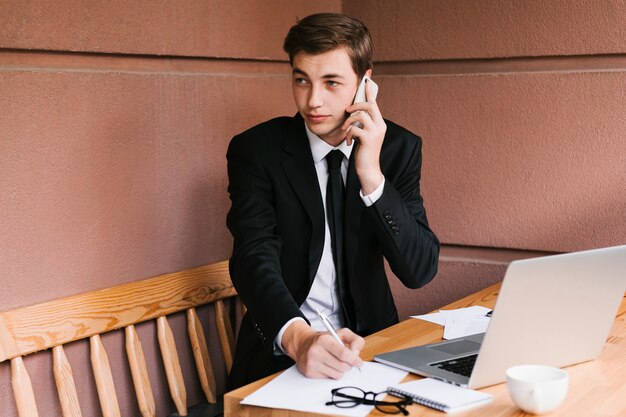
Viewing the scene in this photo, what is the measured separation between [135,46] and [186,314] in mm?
862

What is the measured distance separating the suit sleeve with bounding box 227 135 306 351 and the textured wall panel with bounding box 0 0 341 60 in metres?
0.40

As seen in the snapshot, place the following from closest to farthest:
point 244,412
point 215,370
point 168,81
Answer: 1. point 244,412
2. point 168,81
3. point 215,370

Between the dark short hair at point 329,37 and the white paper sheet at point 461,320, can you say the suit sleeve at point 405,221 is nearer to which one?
the white paper sheet at point 461,320

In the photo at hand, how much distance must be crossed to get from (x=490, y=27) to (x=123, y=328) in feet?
5.59

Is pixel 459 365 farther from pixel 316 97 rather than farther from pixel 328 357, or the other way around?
pixel 316 97

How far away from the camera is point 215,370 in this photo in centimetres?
284

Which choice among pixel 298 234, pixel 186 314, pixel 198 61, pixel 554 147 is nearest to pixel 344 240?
pixel 298 234

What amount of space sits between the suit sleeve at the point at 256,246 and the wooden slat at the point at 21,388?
59 cm

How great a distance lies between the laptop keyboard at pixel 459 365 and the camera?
1706mm

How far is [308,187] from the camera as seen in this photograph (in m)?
2.41

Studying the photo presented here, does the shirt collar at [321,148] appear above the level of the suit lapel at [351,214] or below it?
above

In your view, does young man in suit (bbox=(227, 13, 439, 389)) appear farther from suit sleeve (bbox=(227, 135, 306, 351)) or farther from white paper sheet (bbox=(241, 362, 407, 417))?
white paper sheet (bbox=(241, 362, 407, 417))

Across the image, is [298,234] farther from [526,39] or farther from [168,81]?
[526,39]

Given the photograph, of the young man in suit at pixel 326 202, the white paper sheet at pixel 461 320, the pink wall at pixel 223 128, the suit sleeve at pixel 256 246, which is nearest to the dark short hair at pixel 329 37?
the young man in suit at pixel 326 202
